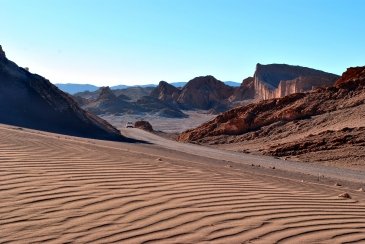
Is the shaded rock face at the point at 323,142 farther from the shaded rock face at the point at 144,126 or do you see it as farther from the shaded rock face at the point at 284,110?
the shaded rock face at the point at 144,126

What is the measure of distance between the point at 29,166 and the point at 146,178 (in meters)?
1.54

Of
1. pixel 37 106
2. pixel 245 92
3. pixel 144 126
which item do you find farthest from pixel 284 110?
pixel 245 92

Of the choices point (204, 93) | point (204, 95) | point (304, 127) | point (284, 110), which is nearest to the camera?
point (304, 127)

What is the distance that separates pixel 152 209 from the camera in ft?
16.3

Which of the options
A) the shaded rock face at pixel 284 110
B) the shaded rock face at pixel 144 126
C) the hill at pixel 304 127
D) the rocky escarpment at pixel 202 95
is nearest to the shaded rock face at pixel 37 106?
the hill at pixel 304 127

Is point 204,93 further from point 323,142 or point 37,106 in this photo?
point 37,106

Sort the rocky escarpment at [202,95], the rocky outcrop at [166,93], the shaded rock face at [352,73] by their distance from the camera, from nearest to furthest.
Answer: the shaded rock face at [352,73]
the rocky escarpment at [202,95]
the rocky outcrop at [166,93]

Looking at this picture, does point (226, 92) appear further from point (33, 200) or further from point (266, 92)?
point (33, 200)

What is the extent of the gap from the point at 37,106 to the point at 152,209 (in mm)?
21915

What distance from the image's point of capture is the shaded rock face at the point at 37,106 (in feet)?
79.6

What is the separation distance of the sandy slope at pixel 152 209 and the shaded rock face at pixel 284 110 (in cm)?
2472

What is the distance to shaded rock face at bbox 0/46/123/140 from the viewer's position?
2425cm

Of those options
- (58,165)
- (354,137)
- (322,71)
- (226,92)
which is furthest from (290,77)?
(58,165)

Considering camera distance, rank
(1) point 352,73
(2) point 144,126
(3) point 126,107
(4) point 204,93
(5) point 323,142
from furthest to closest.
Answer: (4) point 204,93
(3) point 126,107
(2) point 144,126
(1) point 352,73
(5) point 323,142
